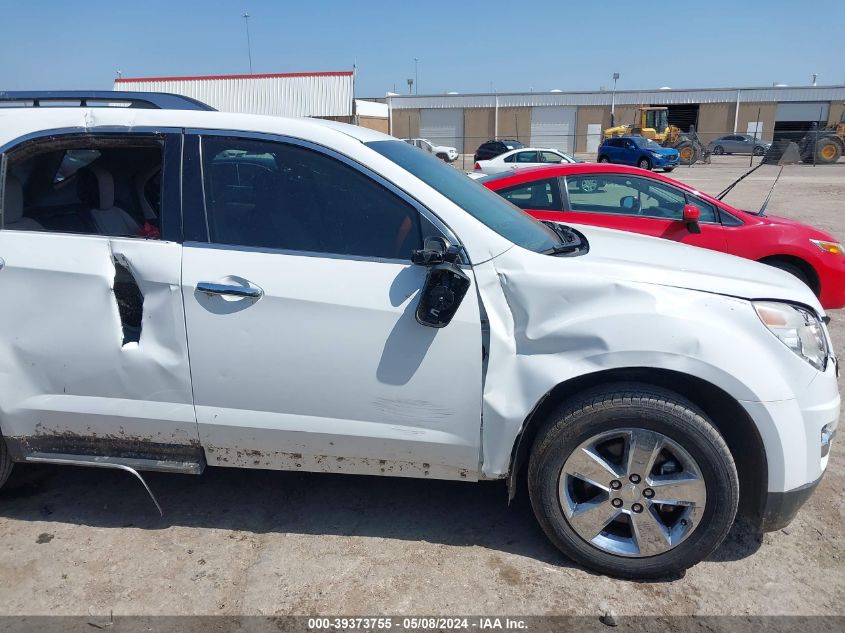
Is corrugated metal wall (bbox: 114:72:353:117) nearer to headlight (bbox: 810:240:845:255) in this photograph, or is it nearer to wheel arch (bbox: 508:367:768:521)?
headlight (bbox: 810:240:845:255)

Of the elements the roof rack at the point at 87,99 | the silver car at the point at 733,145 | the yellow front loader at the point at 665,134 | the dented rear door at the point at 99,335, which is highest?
the roof rack at the point at 87,99

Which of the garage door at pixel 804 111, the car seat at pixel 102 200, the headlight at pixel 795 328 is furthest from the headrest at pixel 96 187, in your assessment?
the garage door at pixel 804 111

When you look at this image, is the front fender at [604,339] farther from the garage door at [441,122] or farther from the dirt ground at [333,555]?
the garage door at [441,122]

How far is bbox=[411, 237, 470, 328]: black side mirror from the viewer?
2723mm

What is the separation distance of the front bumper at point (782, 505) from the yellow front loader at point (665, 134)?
123 feet

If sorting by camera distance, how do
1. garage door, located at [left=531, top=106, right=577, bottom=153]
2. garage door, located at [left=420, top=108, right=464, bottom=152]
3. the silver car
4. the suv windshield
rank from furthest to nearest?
garage door, located at [left=420, top=108, right=464, bottom=152] → garage door, located at [left=531, top=106, right=577, bottom=153] → the silver car → the suv windshield

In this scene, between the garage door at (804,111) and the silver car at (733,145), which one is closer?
the silver car at (733,145)

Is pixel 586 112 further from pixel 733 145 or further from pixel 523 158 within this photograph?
pixel 523 158

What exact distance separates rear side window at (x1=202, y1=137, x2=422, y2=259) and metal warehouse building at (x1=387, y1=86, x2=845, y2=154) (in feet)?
169

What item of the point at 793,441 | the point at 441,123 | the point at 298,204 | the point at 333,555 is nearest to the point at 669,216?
the point at 793,441

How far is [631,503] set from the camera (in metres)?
2.84

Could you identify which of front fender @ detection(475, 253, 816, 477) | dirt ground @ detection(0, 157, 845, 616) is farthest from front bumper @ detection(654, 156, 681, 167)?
front fender @ detection(475, 253, 816, 477)

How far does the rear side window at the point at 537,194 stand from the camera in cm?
643

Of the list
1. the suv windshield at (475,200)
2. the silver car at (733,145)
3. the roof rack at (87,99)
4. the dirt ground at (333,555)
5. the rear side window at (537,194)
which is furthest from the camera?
the silver car at (733,145)
